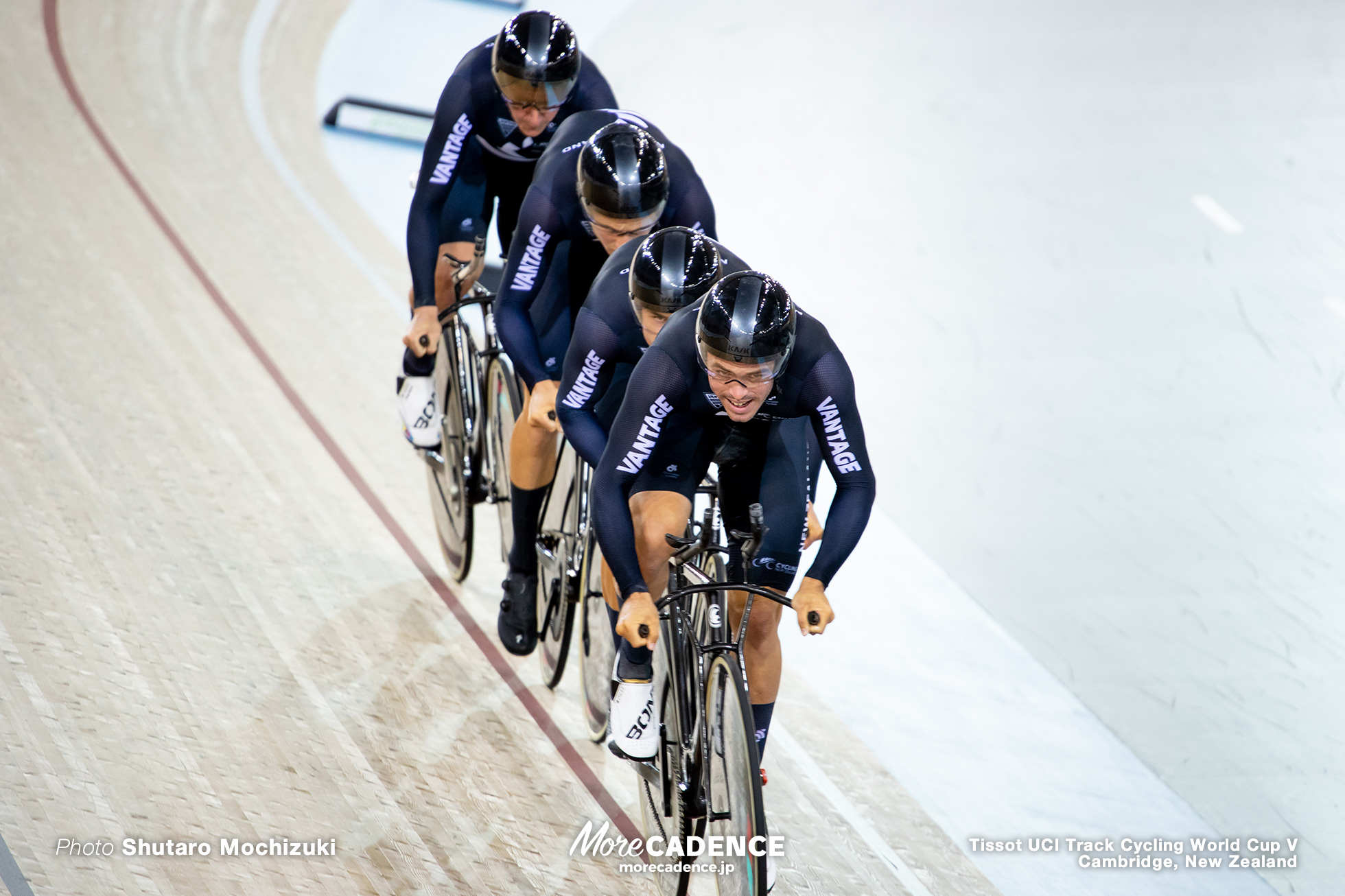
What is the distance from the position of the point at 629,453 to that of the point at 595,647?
854 millimetres

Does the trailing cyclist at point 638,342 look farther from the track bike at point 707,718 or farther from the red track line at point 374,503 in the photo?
the red track line at point 374,503

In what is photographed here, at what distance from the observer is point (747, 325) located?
209 cm

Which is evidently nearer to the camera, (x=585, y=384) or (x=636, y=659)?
(x=636, y=659)

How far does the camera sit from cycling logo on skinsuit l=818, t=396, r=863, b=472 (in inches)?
89.0

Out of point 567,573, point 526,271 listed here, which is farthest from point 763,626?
point 526,271

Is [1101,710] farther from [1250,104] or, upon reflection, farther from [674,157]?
[1250,104]

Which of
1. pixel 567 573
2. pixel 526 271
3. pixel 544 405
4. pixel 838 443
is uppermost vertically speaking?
pixel 526 271

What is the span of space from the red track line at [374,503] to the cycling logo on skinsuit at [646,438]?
3.38 feet

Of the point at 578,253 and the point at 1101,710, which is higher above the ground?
the point at 578,253

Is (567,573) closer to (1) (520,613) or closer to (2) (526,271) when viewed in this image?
(1) (520,613)

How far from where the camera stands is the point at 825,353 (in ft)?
7.41

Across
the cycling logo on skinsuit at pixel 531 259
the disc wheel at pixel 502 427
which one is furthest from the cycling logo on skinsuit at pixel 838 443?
the disc wheel at pixel 502 427

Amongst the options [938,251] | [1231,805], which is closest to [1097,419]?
[938,251]

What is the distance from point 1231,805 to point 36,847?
113 inches
